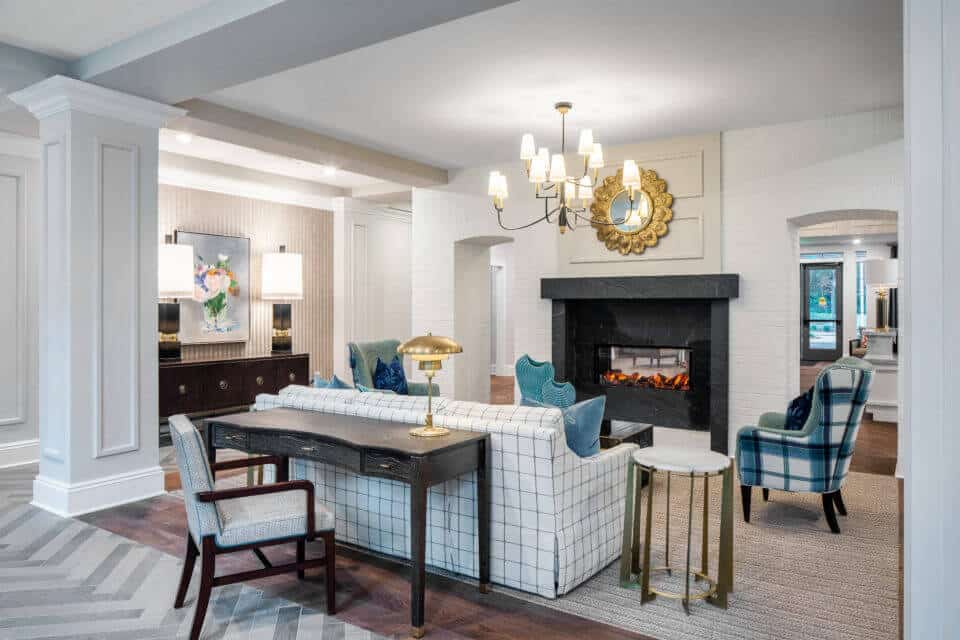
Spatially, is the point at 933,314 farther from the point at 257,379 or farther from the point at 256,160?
the point at 256,160

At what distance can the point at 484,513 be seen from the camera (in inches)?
112

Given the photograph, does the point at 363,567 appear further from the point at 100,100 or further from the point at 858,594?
the point at 100,100

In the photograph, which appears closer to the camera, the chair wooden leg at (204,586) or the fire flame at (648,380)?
the chair wooden leg at (204,586)

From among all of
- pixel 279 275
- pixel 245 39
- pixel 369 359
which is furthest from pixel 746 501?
pixel 279 275

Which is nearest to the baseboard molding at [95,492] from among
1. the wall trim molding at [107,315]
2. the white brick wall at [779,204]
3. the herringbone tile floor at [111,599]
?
the wall trim molding at [107,315]

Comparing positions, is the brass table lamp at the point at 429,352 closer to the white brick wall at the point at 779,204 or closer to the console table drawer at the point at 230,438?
the console table drawer at the point at 230,438

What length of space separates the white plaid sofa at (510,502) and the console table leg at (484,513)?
5 cm

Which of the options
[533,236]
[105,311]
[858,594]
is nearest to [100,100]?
[105,311]

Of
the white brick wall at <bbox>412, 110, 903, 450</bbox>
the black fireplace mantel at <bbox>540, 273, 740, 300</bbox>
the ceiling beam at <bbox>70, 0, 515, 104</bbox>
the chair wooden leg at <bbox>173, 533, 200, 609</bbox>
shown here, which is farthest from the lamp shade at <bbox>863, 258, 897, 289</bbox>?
the chair wooden leg at <bbox>173, 533, 200, 609</bbox>

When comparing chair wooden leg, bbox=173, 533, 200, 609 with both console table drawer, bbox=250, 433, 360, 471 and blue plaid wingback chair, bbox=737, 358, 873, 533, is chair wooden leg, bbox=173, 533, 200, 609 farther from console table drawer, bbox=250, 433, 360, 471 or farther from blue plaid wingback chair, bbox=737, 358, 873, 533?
blue plaid wingback chair, bbox=737, 358, 873, 533

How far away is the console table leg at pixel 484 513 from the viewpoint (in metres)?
2.83

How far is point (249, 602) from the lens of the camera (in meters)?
2.78

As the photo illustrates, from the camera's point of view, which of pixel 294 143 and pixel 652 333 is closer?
pixel 294 143

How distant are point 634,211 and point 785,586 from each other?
11.7ft
